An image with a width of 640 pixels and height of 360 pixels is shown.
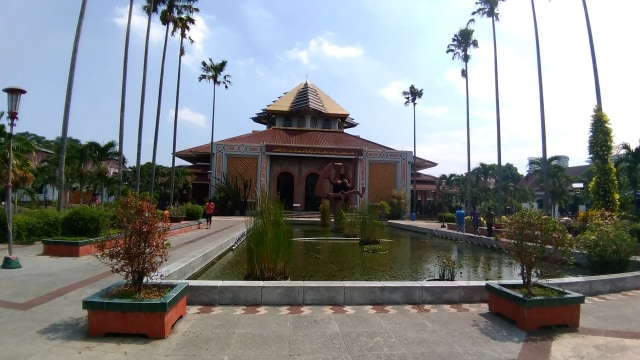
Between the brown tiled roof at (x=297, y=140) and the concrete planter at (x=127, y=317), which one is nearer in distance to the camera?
the concrete planter at (x=127, y=317)

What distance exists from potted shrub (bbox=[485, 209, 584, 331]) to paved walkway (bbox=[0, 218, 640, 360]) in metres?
0.14

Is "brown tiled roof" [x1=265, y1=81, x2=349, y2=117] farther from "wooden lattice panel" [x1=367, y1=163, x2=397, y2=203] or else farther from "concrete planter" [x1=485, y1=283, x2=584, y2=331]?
"concrete planter" [x1=485, y1=283, x2=584, y2=331]

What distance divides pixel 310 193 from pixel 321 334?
1205 inches

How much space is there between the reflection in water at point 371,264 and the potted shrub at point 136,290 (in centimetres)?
298

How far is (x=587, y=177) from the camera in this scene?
4675cm

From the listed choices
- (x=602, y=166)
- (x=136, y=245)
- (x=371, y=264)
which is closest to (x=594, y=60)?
(x=602, y=166)

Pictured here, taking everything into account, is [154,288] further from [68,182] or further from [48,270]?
[68,182]

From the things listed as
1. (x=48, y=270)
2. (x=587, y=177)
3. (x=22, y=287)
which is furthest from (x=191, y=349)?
(x=587, y=177)

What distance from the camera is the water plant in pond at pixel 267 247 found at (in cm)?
682

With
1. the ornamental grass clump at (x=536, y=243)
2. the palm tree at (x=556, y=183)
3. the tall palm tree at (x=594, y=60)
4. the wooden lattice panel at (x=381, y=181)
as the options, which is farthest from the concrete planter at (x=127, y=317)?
the palm tree at (x=556, y=183)

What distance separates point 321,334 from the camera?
4.36m

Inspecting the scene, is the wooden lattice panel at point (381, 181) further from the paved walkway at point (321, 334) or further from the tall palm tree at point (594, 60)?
the paved walkway at point (321, 334)

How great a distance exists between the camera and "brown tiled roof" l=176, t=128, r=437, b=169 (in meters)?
35.0

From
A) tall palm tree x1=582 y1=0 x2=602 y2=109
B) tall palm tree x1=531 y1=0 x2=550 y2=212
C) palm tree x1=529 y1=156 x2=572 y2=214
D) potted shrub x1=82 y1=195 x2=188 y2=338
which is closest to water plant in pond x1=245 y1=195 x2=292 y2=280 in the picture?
potted shrub x1=82 y1=195 x2=188 y2=338
